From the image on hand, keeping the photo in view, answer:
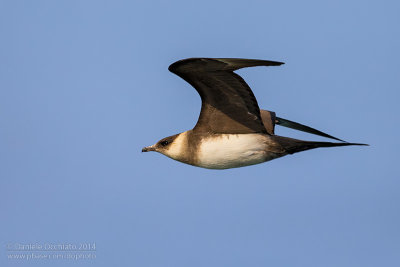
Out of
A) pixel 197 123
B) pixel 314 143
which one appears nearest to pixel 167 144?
pixel 197 123

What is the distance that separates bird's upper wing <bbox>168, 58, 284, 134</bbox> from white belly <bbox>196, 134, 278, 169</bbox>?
142 mm

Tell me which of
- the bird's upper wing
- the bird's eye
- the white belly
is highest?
the bird's upper wing

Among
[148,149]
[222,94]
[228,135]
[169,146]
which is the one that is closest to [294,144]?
[228,135]

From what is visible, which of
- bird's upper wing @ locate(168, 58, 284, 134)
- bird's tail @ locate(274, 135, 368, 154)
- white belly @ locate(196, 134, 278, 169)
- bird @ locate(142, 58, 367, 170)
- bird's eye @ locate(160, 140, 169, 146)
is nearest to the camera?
bird's upper wing @ locate(168, 58, 284, 134)

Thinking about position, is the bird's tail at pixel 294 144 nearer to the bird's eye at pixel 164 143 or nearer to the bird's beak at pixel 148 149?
the bird's eye at pixel 164 143

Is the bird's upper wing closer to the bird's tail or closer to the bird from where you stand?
the bird

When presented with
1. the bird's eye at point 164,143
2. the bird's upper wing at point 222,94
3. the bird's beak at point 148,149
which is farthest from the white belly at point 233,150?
the bird's beak at point 148,149

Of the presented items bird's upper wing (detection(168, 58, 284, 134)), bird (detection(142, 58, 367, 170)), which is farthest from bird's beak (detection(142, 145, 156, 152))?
bird's upper wing (detection(168, 58, 284, 134))

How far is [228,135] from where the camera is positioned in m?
12.5

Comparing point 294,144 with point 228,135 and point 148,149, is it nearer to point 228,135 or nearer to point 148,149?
point 228,135

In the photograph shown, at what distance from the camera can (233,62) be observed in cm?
1097

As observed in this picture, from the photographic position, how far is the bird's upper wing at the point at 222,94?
36.6ft

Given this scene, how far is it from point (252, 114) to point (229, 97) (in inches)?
→ 20.2

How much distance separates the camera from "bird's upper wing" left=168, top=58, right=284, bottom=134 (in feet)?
36.6
